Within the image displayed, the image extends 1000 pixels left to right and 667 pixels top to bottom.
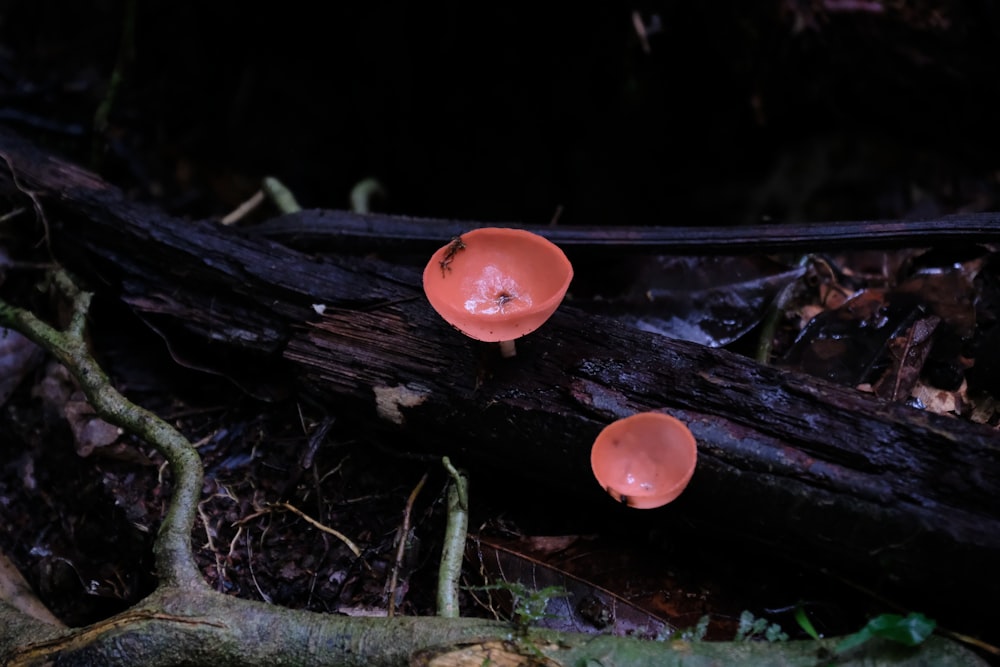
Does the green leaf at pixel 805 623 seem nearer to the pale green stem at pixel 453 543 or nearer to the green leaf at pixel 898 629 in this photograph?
the green leaf at pixel 898 629

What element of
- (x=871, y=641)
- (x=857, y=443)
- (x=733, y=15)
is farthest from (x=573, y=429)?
(x=733, y=15)

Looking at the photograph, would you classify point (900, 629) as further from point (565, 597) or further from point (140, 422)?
point (140, 422)

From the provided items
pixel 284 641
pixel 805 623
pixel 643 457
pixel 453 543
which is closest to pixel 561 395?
pixel 643 457

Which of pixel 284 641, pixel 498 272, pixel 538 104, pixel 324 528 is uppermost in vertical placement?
pixel 538 104

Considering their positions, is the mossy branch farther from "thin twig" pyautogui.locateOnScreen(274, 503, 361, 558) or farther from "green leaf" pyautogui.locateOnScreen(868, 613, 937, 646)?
"green leaf" pyautogui.locateOnScreen(868, 613, 937, 646)

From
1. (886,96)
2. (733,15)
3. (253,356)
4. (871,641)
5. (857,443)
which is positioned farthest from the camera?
(886,96)

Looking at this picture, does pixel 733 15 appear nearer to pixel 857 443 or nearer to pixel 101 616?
pixel 857 443
